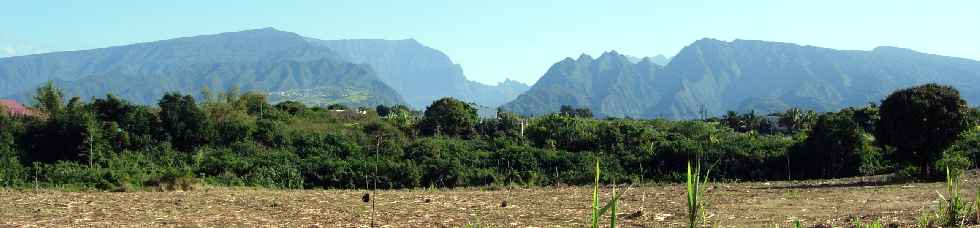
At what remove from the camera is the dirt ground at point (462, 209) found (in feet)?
38.1

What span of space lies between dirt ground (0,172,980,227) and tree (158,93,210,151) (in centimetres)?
1877

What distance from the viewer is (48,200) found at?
1543 centimetres

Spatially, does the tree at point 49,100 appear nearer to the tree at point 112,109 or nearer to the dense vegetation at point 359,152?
the dense vegetation at point 359,152

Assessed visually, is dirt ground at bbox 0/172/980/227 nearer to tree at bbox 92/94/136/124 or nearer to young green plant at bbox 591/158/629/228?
young green plant at bbox 591/158/629/228

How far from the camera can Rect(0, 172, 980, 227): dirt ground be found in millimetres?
11609

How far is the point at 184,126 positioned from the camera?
117 feet

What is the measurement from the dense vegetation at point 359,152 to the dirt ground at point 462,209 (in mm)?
8408

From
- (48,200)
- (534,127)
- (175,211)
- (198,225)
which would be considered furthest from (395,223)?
(534,127)

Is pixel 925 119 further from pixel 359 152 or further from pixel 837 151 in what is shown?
pixel 359 152

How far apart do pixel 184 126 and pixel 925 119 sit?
103 feet

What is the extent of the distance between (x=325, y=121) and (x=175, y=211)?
1393 inches

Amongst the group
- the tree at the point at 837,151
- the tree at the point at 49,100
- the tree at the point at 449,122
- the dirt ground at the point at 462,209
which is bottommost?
the dirt ground at the point at 462,209

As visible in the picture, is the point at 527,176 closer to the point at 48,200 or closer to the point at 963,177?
the point at 963,177

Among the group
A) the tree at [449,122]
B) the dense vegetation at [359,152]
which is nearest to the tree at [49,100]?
the dense vegetation at [359,152]
